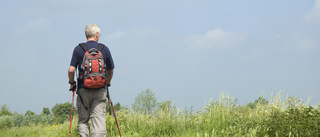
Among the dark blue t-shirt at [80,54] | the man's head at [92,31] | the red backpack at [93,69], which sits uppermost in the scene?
the man's head at [92,31]

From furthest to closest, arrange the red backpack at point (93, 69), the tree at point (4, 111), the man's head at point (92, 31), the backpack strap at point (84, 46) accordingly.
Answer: the tree at point (4, 111) < the man's head at point (92, 31) < the backpack strap at point (84, 46) < the red backpack at point (93, 69)

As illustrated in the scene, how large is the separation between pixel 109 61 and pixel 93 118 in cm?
122

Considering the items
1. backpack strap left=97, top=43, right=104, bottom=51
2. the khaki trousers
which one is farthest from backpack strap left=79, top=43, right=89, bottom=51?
the khaki trousers

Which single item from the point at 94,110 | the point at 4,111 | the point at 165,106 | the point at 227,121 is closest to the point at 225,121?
the point at 227,121

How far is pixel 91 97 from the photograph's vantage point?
608 cm

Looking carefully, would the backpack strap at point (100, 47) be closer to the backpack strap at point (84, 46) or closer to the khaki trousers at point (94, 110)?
the backpack strap at point (84, 46)

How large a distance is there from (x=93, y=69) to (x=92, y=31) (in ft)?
3.01

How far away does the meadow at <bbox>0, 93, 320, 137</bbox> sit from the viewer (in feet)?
20.6

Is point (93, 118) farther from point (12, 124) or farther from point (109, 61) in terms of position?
point (12, 124)

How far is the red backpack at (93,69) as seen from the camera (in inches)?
228

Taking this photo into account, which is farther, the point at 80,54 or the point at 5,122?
the point at 5,122

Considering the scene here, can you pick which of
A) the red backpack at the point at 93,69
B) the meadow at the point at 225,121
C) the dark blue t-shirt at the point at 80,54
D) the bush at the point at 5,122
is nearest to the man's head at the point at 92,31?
the dark blue t-shirt at the point at 80,54

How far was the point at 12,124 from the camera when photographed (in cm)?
1750

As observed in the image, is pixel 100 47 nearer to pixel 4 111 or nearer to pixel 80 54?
pixel 80 54
